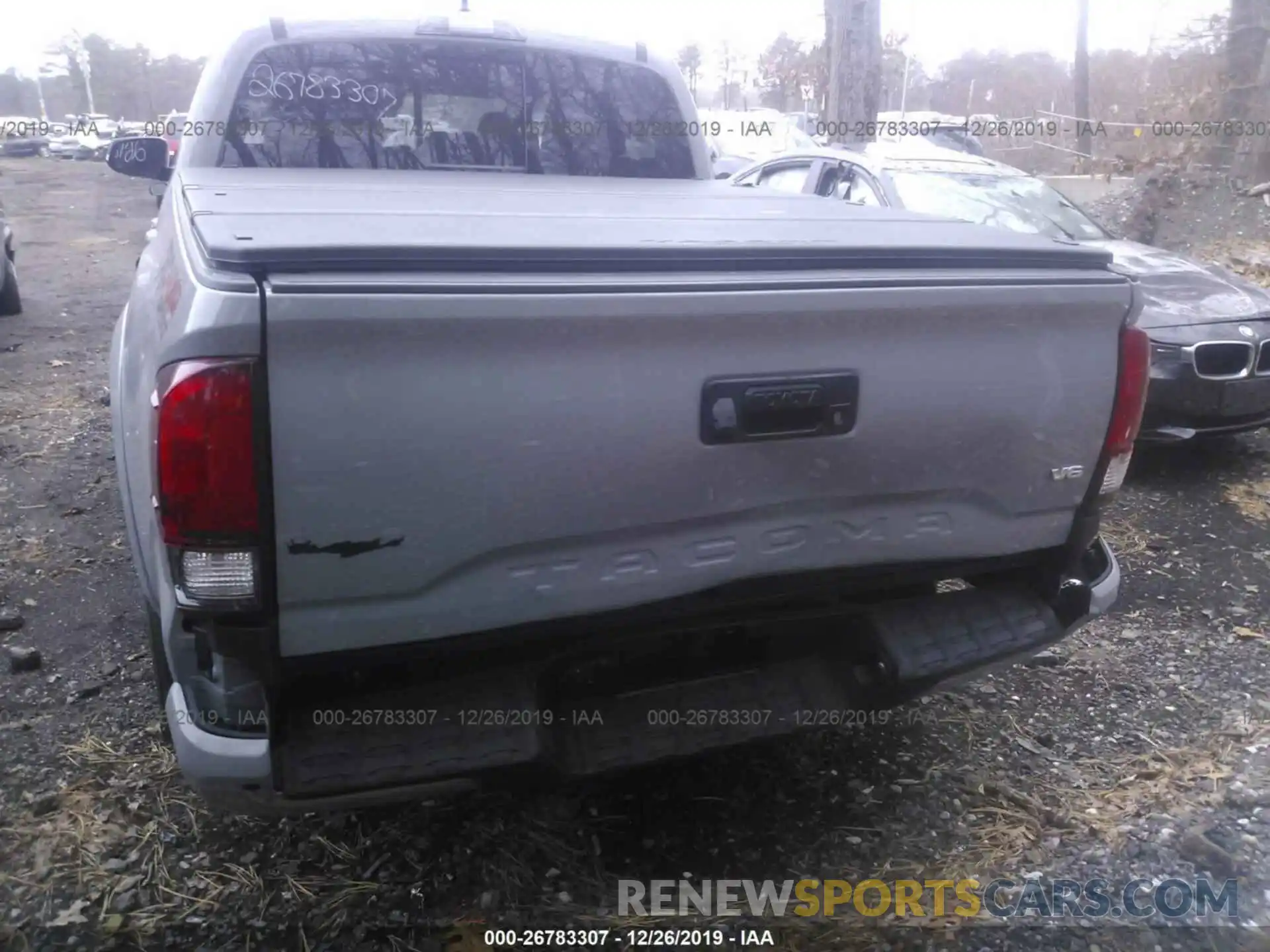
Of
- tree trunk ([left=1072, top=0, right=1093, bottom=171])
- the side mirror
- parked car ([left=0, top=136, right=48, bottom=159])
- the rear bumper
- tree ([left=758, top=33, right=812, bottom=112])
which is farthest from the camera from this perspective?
parked car ([left=0, top=136, right=48, bottom=159])

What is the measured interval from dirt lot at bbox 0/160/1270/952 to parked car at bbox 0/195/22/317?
5957 mm

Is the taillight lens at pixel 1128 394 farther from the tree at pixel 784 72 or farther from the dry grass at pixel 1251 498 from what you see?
the tree at pixel 784 72

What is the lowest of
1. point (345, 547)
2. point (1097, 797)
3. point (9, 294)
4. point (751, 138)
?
point (1097, 797)

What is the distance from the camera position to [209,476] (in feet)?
5.77

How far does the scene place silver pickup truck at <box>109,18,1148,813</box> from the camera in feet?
5.83

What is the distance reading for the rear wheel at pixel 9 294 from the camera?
354 inches

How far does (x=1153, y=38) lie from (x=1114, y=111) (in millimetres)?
1882

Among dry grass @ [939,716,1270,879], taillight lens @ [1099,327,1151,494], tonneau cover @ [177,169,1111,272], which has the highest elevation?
tonneau cover @ [177,169,1111,272]

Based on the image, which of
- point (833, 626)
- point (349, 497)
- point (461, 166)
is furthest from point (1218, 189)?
point (349, 497)

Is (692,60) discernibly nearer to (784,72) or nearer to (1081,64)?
(784,72)

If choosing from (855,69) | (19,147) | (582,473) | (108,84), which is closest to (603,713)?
(582,473)

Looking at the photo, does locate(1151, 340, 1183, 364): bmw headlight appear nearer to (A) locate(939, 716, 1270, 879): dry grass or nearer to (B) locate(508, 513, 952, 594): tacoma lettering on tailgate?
(A) locate(939, 716, 1270, 879): dry grass

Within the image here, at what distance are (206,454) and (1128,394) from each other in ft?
6.72

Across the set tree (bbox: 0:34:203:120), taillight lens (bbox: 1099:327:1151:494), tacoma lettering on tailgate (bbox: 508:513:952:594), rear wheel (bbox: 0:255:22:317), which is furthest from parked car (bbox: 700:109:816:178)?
tree (bbox: 0:34:203:120)
